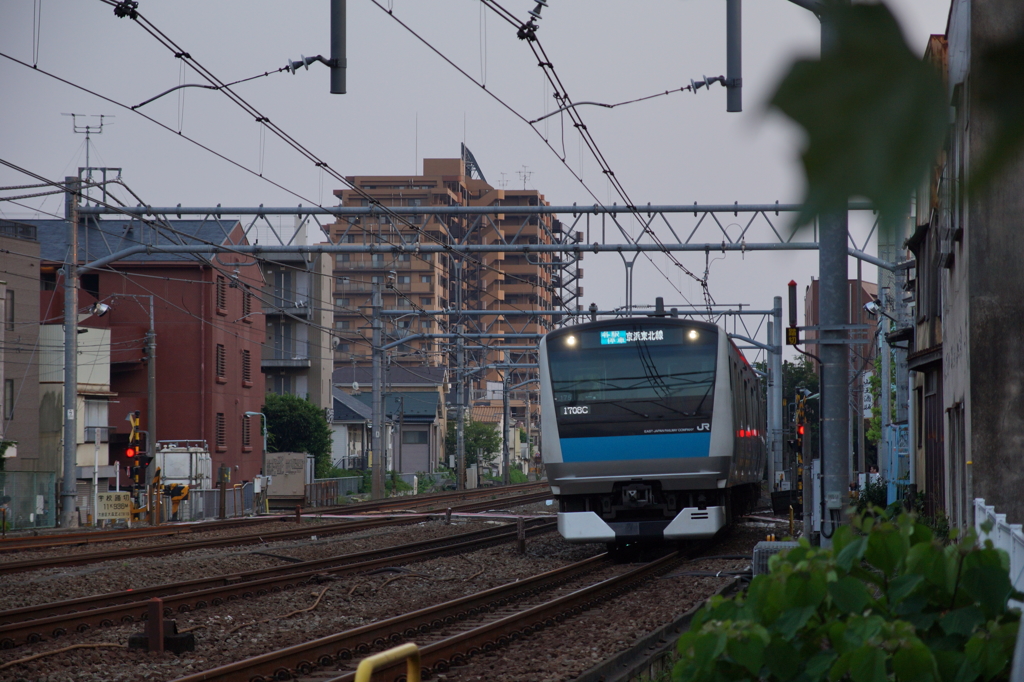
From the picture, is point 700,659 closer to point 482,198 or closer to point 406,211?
point 406,211

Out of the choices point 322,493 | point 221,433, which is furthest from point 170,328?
point 322,493

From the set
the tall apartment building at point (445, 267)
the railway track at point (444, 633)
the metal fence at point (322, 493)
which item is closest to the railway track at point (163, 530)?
the metal fence at point (322, 493)

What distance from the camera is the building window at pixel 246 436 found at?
47603 millimetres

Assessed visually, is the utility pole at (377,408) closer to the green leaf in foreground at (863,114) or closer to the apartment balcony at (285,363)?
the apartment balcony at (285,363)

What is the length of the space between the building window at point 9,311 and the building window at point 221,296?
10.4 m

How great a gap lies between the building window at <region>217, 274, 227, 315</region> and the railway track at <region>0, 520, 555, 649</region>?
27.5 m

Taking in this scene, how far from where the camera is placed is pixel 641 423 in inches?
612

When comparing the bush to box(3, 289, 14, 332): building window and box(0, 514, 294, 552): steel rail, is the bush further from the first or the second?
box(3, 289, 14, 332): building window

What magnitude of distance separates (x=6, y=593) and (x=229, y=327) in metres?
33.8

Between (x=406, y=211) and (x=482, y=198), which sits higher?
(x=482, y=198)

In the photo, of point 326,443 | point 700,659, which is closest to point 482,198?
point 326,443

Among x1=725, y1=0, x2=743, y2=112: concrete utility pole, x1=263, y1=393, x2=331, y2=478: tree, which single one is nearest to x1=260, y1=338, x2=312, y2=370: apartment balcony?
x1=263, y1=393, x2=331, y2=478: tree

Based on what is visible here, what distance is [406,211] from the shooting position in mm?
22859

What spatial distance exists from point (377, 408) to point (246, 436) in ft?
49.9
